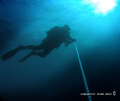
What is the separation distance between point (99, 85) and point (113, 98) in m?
3.70

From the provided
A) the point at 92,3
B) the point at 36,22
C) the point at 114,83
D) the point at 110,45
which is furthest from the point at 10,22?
the point at 110,45

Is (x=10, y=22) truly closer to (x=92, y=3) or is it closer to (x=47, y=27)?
(x=47, y=27)

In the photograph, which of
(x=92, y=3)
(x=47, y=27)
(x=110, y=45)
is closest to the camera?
(x=92, y=3)

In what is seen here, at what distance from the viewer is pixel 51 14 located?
1345cm

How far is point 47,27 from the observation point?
17031 mm

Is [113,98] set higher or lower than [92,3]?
lower

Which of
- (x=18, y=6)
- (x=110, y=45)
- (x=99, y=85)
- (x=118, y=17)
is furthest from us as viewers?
(x=110, y=45)

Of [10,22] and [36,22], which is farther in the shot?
[36,22]

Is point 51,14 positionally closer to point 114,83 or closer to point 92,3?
point 92,3

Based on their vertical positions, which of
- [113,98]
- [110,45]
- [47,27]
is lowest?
[113,98]

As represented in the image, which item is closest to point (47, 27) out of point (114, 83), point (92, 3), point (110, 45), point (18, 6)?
point (18, 6)

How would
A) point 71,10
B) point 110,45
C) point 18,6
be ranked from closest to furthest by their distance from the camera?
point 18,6, point 71,10, point 110,45

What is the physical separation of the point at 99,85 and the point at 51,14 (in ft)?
39.7

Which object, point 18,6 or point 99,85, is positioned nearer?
point 18,6
